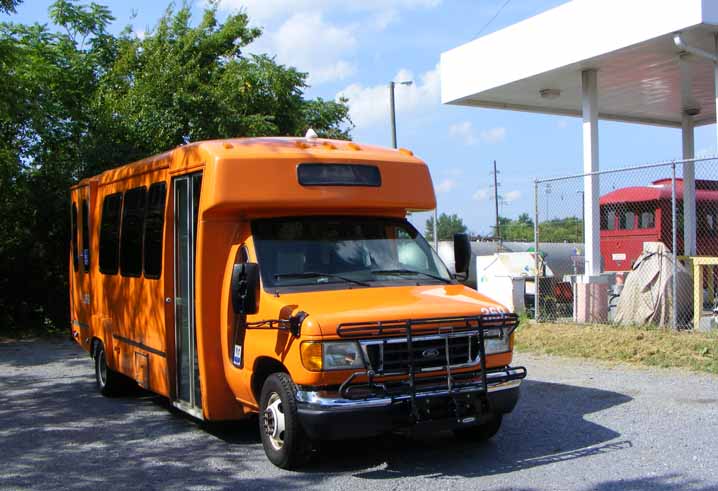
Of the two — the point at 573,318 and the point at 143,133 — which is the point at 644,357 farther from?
the point at 143,133

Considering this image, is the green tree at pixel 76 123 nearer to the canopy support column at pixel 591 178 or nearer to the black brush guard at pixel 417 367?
the canopy support column at pixel 591 178

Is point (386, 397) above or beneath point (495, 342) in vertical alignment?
beneath

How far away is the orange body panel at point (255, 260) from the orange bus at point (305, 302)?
0.01m

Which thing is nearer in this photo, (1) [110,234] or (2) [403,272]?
(2) [403,272]

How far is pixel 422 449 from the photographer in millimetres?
6961

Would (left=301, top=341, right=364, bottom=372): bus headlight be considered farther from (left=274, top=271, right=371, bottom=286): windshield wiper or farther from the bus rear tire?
the bus rear tire

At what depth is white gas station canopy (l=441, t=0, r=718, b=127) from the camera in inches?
510

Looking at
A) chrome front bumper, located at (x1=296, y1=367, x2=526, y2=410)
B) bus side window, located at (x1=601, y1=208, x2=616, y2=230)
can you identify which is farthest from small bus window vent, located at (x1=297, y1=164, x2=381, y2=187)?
bus side window, located at (x1=601, y1=208, x2=616, y2=230)

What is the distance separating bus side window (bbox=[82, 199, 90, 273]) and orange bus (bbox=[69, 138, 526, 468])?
2294mm

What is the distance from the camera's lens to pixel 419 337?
238 inches

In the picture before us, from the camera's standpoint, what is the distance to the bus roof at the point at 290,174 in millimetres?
6820

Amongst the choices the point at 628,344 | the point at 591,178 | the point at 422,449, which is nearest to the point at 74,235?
the point at 422,449

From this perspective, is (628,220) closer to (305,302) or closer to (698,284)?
(698,284)

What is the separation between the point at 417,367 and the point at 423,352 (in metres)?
0.13
